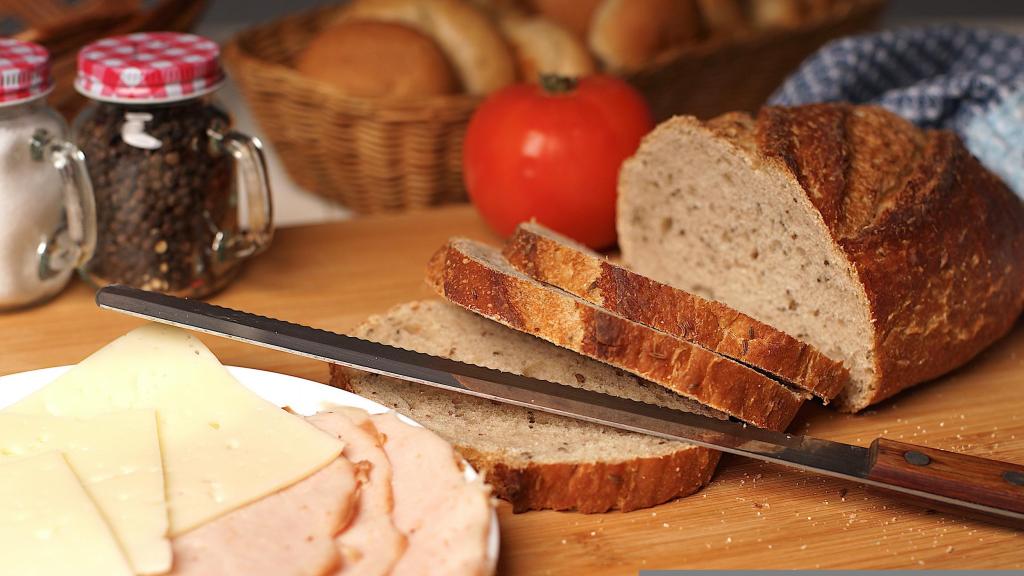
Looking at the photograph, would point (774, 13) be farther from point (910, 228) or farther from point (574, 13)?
point (910, 228)

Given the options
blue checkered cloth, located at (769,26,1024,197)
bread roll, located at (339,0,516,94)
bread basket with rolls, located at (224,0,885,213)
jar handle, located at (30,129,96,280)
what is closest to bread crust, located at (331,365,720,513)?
jar handle, located at (30,129,96,280)

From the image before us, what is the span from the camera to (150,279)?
2.86 meters

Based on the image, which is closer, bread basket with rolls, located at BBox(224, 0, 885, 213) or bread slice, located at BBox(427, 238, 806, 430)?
bread slice, located at BBox(427, 238, 806, 430)

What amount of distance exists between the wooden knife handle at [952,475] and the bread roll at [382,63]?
2080 mm

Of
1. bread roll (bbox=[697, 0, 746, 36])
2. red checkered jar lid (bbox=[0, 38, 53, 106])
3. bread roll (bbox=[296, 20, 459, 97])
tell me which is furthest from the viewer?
bread roll (bbox=[697, 0, 746, 36])

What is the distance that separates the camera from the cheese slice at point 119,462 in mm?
1732

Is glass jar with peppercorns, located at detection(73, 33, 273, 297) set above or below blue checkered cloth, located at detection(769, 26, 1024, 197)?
below

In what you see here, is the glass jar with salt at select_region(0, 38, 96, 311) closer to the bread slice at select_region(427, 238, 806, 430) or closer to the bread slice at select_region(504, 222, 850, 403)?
the bread slice at select_region(427, 238, 806, 430)

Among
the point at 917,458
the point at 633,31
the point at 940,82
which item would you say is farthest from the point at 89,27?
the point at 917,458

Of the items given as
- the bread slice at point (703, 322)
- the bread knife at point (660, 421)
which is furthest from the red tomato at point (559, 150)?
the bread knife at point (660, 421)

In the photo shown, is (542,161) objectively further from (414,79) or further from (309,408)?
(309,408)

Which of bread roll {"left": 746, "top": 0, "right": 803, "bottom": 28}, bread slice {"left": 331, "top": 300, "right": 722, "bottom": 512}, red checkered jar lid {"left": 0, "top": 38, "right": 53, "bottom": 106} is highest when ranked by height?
bread roll {"left": 746, "top": 0, "right": 803, "bottom": 28}

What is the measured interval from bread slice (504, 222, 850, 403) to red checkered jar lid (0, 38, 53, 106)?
1.40 metres

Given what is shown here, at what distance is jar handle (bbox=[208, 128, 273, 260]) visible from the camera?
9.37ft
